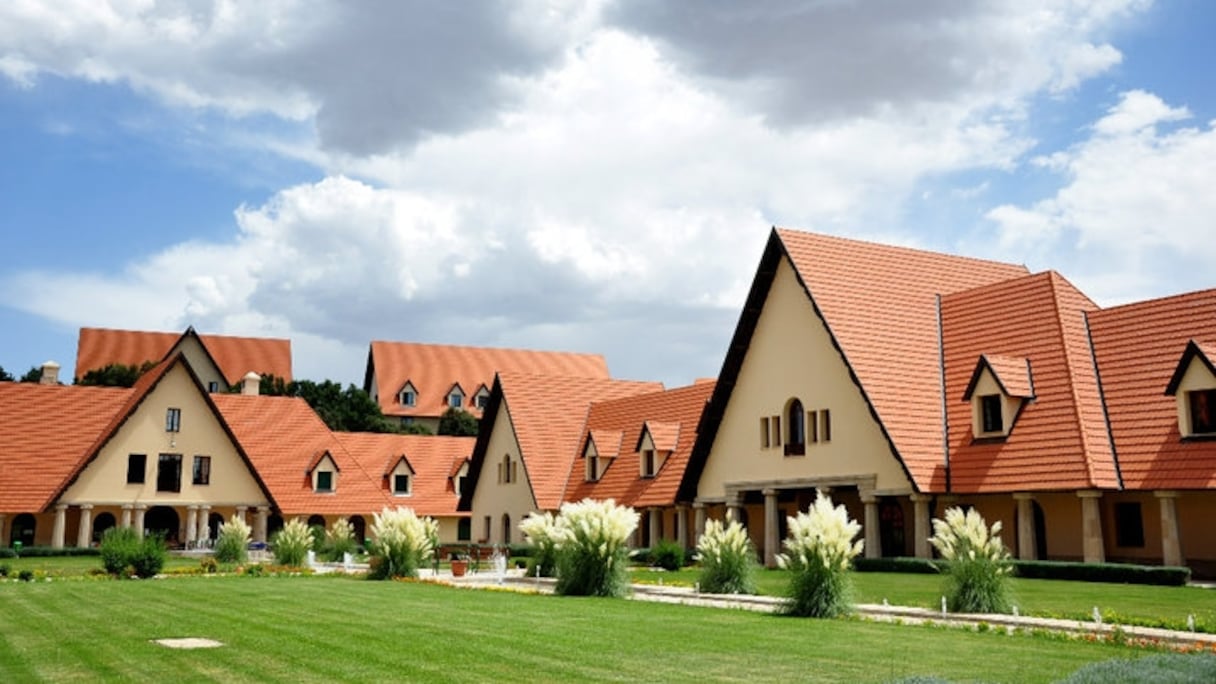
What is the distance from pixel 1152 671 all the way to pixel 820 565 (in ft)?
36.0

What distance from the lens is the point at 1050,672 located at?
1241 centimetres

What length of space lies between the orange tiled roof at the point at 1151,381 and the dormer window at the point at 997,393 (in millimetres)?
2268

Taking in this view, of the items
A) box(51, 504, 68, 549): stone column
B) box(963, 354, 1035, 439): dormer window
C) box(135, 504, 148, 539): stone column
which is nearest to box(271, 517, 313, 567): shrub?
box(135, 504, 148, 539): stone column

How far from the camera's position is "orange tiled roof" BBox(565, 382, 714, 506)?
46031 millimetres

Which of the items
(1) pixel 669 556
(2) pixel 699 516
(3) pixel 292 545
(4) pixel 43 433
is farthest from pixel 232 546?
(4) pixel 43 433

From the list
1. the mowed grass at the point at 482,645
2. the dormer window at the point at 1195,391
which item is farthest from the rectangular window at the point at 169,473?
the dormer window at the point at 1195,391

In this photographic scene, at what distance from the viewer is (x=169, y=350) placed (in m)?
89.9

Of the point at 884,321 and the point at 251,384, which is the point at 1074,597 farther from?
the point at 251,384

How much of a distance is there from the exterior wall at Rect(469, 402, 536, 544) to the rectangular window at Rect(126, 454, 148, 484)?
16826 mm

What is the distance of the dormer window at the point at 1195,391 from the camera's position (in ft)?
93.7

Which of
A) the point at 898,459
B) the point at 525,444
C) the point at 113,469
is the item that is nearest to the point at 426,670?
the point at 898,459

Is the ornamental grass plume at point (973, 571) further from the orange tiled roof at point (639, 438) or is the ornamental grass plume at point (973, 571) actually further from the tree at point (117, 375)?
the tree at point (117, 375)

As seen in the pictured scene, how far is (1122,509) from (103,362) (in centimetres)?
7912

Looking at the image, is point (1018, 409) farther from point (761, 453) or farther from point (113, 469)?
point (113, 469)
